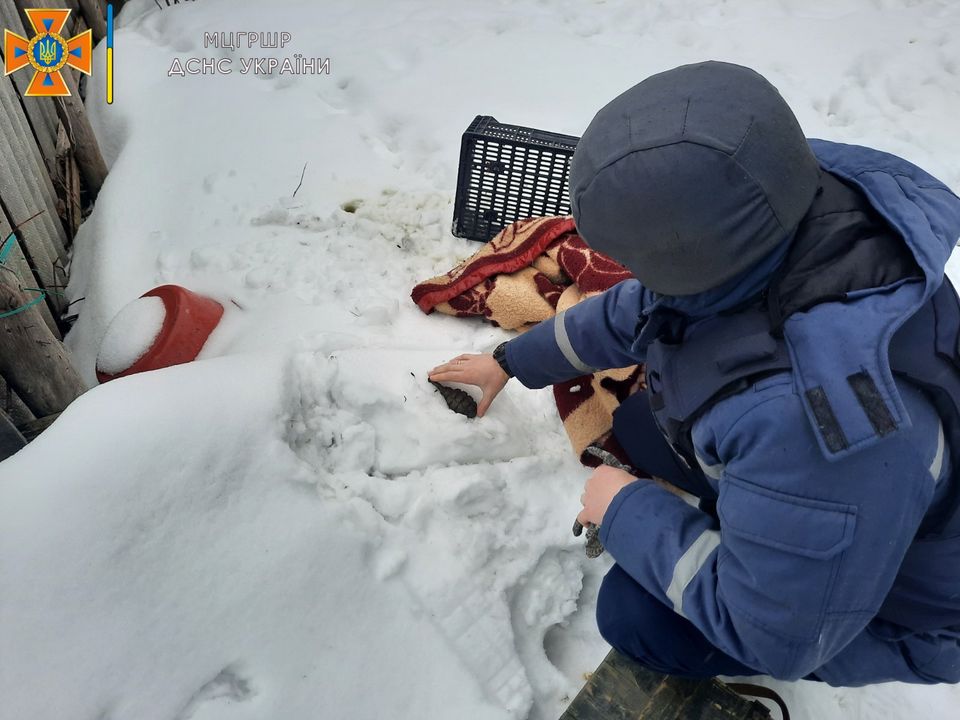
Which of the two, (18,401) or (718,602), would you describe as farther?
(18,401)

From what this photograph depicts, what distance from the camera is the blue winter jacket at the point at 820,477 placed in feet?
2.46

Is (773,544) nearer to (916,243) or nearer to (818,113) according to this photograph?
(916,243)

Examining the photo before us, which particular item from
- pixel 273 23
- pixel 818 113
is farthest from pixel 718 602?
pixel 273 23

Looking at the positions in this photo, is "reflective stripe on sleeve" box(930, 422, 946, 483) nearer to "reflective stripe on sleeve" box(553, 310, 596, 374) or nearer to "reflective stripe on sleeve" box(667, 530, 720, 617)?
"reflective stripe on sleeve" box(667, 530, 720, 617)

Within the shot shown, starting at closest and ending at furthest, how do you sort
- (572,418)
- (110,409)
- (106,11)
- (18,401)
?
(110,409)
(18,401)
(572,418)
(106,11)

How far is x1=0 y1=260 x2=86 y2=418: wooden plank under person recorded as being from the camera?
1405 millimetres

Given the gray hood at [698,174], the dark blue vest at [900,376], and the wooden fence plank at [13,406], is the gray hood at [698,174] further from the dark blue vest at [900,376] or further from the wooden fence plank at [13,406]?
the wooden fence plank at [13,406]

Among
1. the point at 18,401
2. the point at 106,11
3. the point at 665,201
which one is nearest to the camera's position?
the point at 665,201

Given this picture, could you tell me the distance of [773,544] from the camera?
2.64ft

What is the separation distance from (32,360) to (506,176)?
4.51ft

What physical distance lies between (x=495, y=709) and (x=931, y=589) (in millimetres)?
753

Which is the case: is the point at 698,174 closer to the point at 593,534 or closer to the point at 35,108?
the point at 593,534

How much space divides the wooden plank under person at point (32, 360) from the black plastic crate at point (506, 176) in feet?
3.98

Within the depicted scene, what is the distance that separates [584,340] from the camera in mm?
1334
